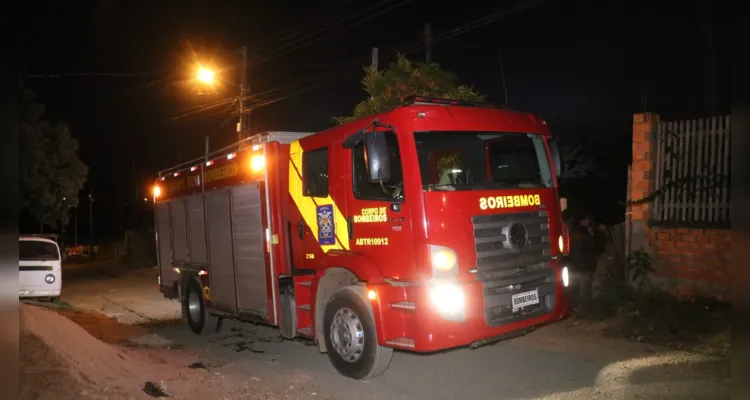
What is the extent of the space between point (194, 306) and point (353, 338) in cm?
471

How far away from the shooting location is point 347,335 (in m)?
6.11

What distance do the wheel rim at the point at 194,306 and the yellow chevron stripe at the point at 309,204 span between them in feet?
12.0

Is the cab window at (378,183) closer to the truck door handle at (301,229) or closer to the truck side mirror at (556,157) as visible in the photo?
the truck door handle at (301,229)

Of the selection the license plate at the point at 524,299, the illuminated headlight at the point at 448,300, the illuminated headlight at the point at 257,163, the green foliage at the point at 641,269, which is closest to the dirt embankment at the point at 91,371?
the illuminated headlight at the point at 448,300

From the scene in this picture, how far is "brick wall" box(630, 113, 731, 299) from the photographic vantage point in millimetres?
8133

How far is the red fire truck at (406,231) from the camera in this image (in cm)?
536

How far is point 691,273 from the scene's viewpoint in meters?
8.44

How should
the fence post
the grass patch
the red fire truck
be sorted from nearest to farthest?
the red fire truck → the grass patch → the fence post

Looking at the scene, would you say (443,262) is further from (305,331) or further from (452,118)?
(305,331)

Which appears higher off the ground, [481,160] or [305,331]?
[481,160]

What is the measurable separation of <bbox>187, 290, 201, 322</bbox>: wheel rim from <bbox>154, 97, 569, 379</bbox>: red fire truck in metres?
2.24

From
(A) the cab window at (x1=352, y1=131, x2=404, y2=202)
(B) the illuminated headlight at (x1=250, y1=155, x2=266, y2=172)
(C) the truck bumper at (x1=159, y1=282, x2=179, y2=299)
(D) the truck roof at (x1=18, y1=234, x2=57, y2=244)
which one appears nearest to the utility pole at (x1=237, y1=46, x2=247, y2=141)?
(D) the truck roof at (x1=18, y1=234, x2=57, y2=244)

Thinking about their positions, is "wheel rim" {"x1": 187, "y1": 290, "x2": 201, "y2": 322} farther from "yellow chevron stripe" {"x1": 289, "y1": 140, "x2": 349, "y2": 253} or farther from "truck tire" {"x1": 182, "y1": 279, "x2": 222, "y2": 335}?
"yellow chevron stripe" {"x1": 289, "y1": 140, "x2": 349, "y2": 253}

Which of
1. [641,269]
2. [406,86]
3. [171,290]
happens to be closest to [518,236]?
[641,269]
